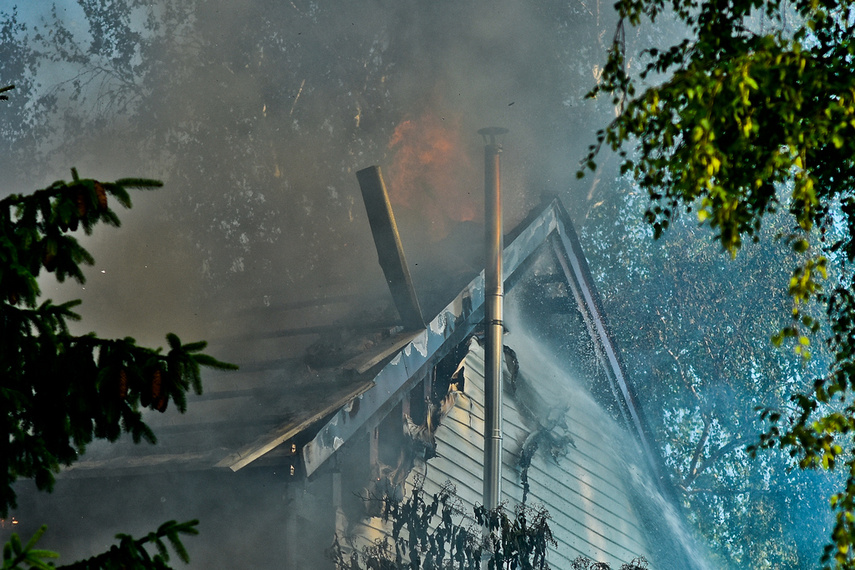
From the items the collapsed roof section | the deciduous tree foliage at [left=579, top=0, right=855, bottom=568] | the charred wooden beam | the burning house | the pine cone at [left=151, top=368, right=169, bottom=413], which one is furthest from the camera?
the charred wooden beam

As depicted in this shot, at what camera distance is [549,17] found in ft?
82.9

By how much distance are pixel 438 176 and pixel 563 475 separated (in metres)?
7.18

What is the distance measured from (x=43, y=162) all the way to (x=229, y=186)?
188 inches

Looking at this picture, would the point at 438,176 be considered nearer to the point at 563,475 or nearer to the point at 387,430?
the point at 563,475

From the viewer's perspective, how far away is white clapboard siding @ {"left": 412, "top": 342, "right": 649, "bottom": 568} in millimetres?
9695

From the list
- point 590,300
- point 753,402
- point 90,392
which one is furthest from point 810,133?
point 753,402

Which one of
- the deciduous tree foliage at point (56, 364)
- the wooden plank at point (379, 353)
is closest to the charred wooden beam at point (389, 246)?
the wooden plank at point (379, 353)

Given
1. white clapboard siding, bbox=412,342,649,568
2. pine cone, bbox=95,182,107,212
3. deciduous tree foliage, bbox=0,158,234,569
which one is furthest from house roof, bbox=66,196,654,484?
pine cone, bbox=95,182,107,212

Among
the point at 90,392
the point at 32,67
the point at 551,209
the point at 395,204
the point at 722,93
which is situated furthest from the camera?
the point at 32,67

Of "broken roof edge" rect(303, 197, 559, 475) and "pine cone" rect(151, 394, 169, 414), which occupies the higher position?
"broken roof edge" rect(303, 197, 559, 475)

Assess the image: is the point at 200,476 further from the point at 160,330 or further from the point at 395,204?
the point at 395,204

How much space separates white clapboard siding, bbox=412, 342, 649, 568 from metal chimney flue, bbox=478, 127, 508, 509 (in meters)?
0.81

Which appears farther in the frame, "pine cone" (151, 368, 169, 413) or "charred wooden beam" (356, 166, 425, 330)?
"charred wooden beam" (356, 166, 425, 330)

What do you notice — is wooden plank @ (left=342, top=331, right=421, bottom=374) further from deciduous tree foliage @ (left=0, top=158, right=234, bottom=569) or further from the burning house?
deciduous tree foliage @ (left=0, top=158, right=234, bottom=569)
